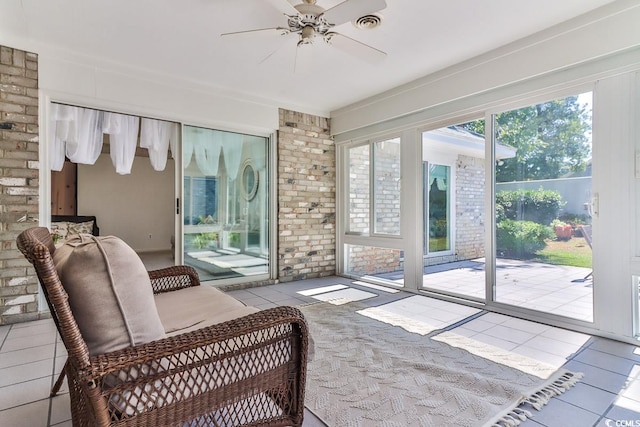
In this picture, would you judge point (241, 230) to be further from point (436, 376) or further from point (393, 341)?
point (436, 376)

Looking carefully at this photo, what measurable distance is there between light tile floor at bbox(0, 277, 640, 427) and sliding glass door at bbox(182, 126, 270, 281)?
662 millimetres

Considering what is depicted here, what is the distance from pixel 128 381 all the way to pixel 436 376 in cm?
167

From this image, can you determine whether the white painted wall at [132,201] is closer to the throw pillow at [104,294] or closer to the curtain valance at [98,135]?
the curtain valance at [98,135]

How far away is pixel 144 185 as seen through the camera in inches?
314

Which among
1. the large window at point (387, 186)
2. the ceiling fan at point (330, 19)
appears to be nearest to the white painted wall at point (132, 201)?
the large window at point (387, 186)

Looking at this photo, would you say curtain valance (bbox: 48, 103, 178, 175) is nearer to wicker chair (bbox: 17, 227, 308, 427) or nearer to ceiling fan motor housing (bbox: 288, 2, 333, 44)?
ceiling fan motor housing (bbox: 288, 2, 333, 44)

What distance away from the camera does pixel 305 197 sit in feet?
16.1

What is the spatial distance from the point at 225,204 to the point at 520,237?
10.9 ft

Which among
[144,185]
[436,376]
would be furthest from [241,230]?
[144,185]

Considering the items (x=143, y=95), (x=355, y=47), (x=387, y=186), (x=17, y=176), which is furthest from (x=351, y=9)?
(x=17, y=176)

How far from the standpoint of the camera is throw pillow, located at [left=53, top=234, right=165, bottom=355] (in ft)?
3.44

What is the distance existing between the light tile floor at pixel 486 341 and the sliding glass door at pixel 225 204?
0.66 meters

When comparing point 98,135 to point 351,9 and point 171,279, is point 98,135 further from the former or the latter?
point 351,9

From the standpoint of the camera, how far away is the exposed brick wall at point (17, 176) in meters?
2.96
